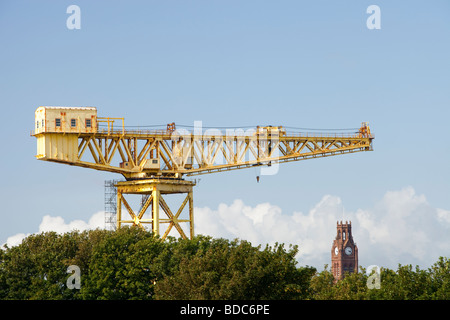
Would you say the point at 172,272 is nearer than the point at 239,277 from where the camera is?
No

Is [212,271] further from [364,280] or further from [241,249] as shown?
[364,280]

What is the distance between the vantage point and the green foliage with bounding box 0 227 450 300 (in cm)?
8800

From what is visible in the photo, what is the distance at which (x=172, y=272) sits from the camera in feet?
322

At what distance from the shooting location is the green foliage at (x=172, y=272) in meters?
88.0

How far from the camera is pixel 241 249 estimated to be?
9288 cm

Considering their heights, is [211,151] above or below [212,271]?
above

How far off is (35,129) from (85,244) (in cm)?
1270

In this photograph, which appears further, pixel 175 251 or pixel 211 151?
pixel 211 151
